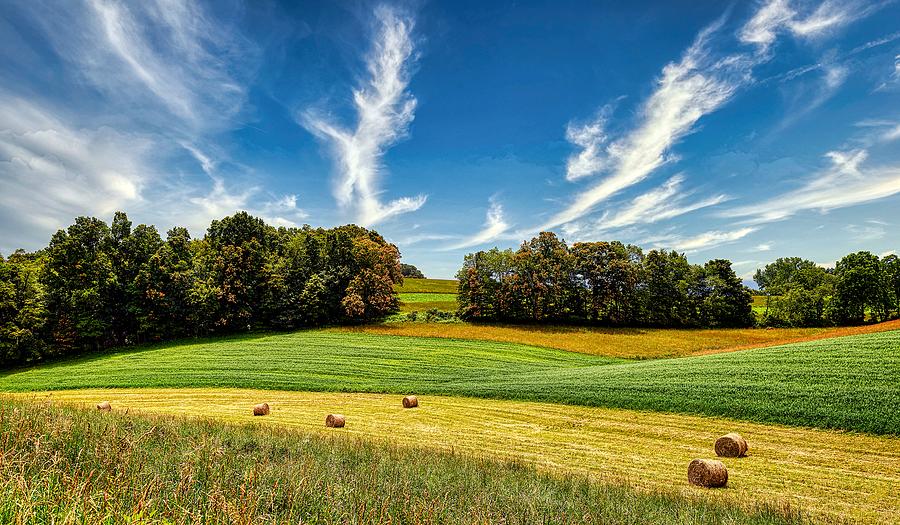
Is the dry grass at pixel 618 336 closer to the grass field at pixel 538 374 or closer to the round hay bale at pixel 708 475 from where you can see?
the grass field at pixel 538 374

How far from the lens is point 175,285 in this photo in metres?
43.8

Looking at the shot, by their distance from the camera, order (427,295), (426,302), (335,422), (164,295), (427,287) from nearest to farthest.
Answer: (335,422) → (164,295) → (426,302) → (427,295) → (427,287)

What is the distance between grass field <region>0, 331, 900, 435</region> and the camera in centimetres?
1616

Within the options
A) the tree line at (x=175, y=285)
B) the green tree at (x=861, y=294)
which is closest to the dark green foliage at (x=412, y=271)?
the tree line at (x=175, y=285)

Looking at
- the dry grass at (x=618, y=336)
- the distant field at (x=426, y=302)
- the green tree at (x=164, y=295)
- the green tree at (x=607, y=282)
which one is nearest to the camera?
the dry grass at (x=618, y=336)

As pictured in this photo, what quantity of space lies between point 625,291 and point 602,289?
2908 mm

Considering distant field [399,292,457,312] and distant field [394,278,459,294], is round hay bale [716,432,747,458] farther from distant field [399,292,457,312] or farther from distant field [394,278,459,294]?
distant field [394,278,459,294]

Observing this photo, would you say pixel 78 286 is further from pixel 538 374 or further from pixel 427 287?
pixel 427 287

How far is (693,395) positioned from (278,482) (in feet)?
60.4

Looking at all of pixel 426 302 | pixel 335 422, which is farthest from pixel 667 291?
pixel 335 422

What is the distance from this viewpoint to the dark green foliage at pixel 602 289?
175 ft

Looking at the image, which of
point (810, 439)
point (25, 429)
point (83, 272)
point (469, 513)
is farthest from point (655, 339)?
point (83, 272)

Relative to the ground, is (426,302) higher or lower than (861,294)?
lower

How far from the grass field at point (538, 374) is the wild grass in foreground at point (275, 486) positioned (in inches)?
461
